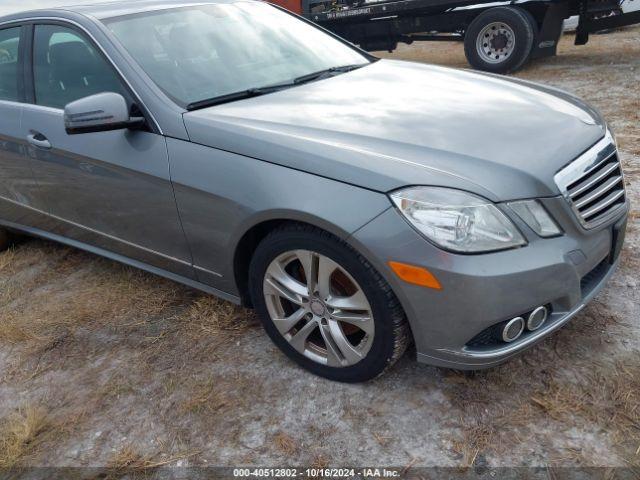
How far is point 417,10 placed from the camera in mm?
9445

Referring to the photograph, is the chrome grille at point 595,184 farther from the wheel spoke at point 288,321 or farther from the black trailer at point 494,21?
the black trailer at point 494,21

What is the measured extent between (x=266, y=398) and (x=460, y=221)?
3.74 feet

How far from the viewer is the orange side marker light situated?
6.59 ft

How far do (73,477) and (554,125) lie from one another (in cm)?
239

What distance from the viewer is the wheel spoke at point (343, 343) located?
2383 mm

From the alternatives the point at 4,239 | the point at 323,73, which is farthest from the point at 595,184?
the point at 4,239

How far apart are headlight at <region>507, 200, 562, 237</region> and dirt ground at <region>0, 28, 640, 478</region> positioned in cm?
70

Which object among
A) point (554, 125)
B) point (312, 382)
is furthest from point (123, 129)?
point (554, 125)

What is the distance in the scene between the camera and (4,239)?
425 cm

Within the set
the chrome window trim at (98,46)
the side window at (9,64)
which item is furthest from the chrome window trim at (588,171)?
the side window at (9,64)

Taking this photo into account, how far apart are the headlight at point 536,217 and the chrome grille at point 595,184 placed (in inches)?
5.3

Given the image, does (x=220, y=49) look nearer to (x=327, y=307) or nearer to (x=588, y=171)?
(x=327, y=307)

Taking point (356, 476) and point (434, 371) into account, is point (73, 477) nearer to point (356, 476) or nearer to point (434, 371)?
point (356, 476)

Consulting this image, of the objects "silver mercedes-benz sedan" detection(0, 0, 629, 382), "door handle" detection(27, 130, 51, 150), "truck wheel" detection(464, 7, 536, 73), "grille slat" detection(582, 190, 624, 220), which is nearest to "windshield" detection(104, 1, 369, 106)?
"silver mercedes-benz sedan" detection(0, 0, 629, 382)
